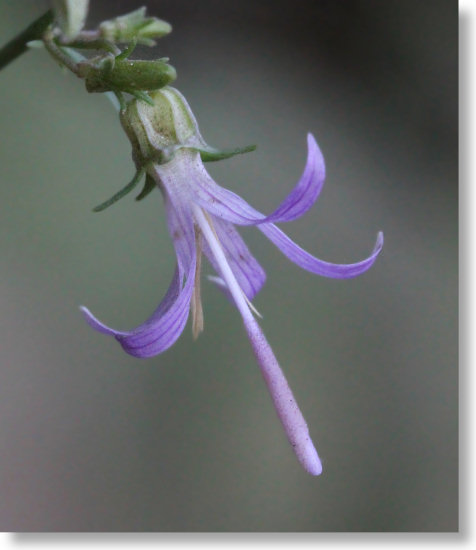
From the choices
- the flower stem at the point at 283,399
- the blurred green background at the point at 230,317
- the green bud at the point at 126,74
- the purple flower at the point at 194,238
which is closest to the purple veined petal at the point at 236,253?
the purple flower at the point at 194,238

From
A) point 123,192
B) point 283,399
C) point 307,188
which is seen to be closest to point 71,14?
point 123,192

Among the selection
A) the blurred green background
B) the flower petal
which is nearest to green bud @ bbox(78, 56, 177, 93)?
the flower petal

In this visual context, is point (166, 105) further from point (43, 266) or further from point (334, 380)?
point (334, 380)

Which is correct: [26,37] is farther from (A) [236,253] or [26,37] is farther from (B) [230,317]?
(B) [230,317]

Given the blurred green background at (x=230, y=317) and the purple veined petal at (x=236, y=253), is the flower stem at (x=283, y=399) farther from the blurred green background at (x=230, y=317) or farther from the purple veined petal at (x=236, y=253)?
the blurred green background at (x=230, y=317)

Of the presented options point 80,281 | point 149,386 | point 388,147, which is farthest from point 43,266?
point 388,147
